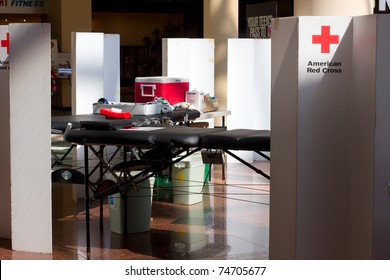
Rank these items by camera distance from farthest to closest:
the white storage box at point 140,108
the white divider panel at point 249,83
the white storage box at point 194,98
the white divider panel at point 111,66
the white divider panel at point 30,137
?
the white divider panel at point 249,83 → the white divider panel at point 111,66 → the white storage box at point 194,98 → the white storage box at point 140,108 → the white divider panel at point 30,137

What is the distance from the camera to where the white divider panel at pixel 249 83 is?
10078 millimetres

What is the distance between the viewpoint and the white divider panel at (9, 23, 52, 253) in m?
5.29

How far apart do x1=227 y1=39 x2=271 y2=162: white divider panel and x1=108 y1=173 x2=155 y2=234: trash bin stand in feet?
13.6

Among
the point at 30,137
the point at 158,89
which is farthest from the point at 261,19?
the point at 30,137

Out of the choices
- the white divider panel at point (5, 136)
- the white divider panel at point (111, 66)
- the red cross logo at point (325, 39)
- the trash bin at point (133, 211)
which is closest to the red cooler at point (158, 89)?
the white divider panel at point (111, 66)

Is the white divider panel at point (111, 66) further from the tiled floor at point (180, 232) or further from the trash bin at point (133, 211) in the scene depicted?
the trash bin at point (133, 211)

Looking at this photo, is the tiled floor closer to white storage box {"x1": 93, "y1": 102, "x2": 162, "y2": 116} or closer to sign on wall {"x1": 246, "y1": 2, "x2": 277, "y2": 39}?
white storage box {"x1": 93, "y1": 102, "x2": 162, "y2": 116}

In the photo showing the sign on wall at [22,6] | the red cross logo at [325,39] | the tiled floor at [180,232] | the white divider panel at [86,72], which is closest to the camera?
the red cross logo at [325,39]

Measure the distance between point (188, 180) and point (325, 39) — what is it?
345cm

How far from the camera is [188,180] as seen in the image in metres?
7.34

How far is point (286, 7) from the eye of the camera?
1866 cm

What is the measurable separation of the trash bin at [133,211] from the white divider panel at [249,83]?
4133mm

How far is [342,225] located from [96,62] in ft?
12.5

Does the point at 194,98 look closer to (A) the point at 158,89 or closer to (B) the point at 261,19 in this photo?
(A) the point at 158,89
